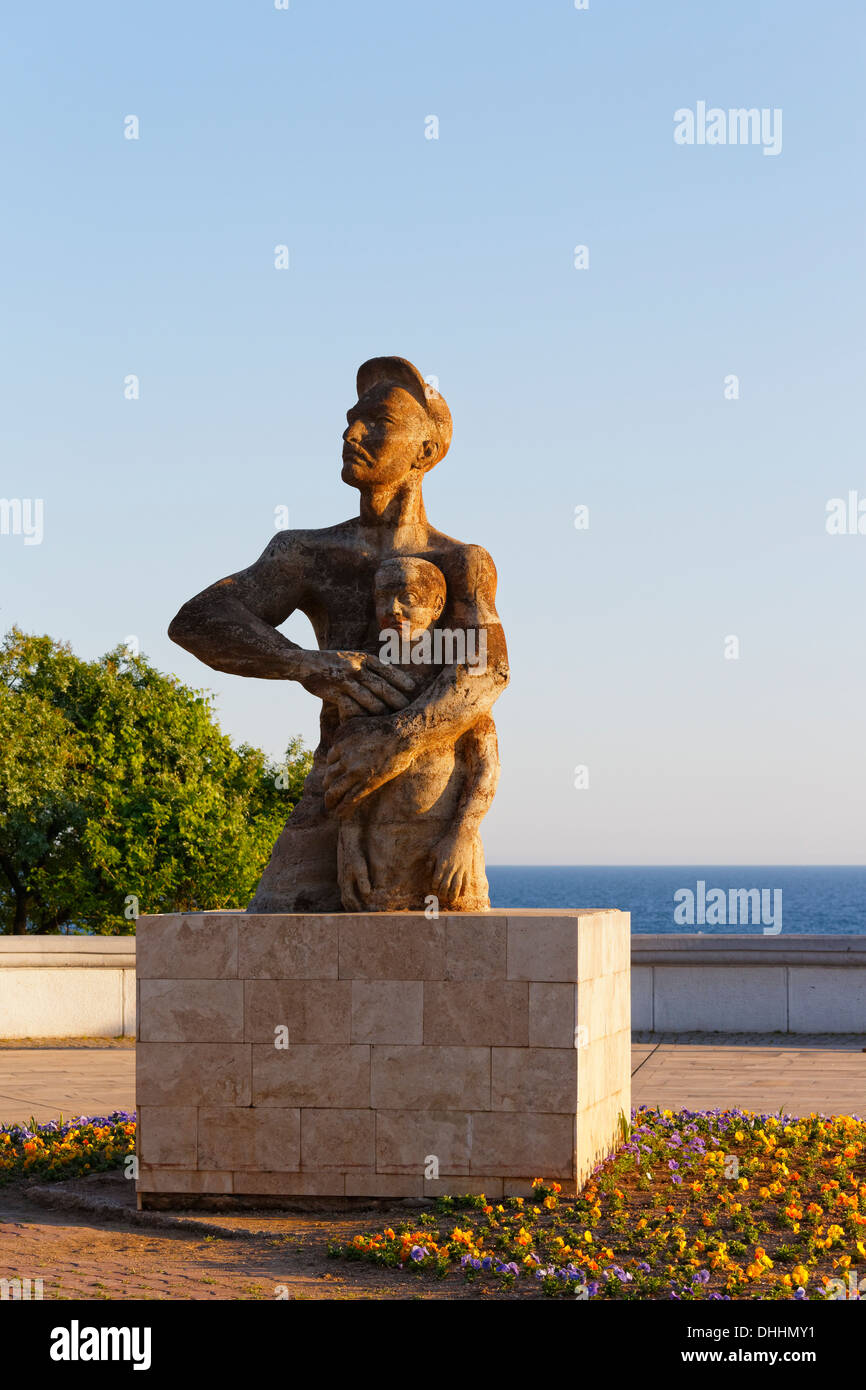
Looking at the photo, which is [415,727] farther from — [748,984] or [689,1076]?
[748,984]

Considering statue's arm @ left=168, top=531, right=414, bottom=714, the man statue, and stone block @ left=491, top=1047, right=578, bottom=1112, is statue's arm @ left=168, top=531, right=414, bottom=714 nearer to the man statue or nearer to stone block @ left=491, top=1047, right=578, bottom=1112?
the man statue

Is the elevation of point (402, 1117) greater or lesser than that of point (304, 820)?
lesser

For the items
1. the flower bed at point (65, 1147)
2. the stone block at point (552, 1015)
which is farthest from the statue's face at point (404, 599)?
the flower bed at point (65, 1147)

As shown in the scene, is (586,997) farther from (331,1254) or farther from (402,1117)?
(331,1254)

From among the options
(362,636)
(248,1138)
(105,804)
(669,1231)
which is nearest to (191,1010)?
(248,1138)

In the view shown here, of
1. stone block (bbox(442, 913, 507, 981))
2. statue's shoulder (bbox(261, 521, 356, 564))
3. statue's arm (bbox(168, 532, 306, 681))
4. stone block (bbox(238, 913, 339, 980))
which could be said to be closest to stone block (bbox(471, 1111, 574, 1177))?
stone block (bbox(442, 913, 507, 981))

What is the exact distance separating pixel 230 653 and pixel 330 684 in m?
0.59

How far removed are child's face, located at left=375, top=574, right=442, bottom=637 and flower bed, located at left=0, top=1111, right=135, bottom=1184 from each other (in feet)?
11.9

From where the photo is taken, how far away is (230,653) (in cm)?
825

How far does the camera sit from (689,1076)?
13266mm

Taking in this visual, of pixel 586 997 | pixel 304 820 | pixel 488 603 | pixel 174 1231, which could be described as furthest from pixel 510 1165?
pixel 488 603

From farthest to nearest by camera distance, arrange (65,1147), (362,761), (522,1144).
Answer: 1. (65,1147)
2. (362,761)
3. (522,1144)

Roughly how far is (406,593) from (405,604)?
0.06 meters

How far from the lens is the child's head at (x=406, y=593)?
8203 millimetres
